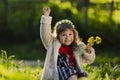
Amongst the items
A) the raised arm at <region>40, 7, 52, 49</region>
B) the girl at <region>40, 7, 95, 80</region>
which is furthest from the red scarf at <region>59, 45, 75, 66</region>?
the raised arm at <region>40, 7, 52, 49</region>

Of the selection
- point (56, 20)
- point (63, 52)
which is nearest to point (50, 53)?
point (63, 52)

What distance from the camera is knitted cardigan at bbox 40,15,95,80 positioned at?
5.02m

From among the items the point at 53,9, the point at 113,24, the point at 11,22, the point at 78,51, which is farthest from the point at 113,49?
the point at 78,51

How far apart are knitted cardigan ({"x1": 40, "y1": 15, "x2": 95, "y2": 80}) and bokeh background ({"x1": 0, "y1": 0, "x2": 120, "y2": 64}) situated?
10.3 m

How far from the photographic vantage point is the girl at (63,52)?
16.6ft

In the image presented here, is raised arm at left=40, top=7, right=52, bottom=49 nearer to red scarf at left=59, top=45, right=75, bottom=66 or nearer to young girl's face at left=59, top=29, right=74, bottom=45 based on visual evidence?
young girl's face at left=59, top=29, right=74, bottom=45

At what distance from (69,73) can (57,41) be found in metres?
0.35

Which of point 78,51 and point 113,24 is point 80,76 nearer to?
point 78,51

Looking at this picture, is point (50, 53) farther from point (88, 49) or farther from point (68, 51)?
point (88, 49)

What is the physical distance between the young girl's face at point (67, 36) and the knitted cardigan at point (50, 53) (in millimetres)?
66

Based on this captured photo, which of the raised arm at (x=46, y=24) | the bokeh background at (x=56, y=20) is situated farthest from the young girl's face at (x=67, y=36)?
the bokeh background at (x=56, y=20)

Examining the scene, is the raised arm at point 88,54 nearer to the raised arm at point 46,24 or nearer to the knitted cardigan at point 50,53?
the knitted cardigan at point 50,53

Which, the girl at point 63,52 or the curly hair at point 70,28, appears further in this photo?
the curly hair at point 70,28

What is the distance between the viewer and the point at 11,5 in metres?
17.2
